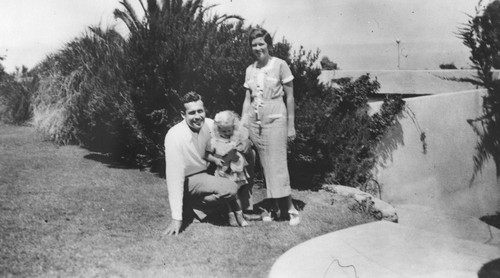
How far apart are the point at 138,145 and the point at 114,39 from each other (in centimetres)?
305

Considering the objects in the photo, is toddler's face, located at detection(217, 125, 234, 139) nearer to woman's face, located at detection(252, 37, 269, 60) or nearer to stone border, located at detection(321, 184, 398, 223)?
woman's face, located at detection(252, 37, 269, 60)

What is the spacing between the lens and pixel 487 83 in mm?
8523

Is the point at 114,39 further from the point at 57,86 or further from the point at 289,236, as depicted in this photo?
the point at 289,236

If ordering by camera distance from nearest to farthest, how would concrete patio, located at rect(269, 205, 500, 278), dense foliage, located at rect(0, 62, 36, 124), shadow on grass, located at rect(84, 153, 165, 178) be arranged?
1. concrete patio, located at rect(269, 205, 500, 278)
2. shadow on grass, located at rect(84, 153, 165, 178)
3. dense foliage, located at rect(0, 62, 36, 124)

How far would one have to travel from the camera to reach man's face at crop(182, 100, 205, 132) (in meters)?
4.58

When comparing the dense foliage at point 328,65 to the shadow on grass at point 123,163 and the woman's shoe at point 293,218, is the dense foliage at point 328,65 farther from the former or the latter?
the woman's shoe at point 293,218

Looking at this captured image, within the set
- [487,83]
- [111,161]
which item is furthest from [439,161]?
[111,161]

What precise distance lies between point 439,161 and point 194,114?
4.97 meters

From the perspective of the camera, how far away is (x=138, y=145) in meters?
8.55

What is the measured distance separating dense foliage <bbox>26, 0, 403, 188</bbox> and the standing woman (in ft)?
5.48

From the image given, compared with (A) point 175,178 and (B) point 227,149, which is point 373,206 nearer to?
(B) point 227,149

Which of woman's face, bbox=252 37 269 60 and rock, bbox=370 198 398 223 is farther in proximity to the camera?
rock, bbox=370 198 398 223

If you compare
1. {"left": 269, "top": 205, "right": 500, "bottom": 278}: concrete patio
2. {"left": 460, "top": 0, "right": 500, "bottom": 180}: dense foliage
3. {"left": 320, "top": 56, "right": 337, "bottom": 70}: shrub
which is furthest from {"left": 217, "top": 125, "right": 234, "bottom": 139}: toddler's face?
{"left": 320, "top": 56, "right": 337, "bottom": 70}: shrub

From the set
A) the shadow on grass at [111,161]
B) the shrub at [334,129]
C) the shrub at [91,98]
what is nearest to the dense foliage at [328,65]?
the shrub at [91,98]
